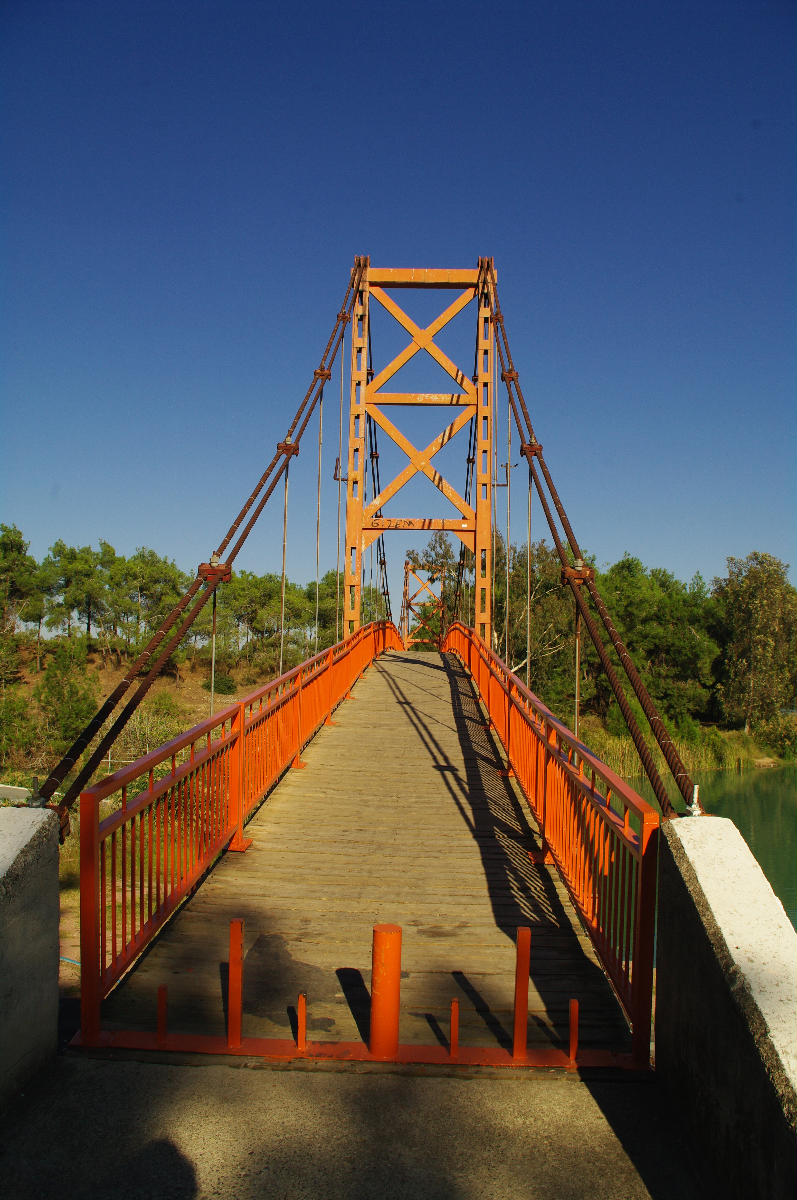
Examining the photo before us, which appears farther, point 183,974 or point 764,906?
point 183,974

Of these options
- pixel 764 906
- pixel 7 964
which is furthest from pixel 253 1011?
pixel 764 906

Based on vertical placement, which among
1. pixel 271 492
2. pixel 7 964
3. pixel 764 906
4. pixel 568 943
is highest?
pixel 271 492

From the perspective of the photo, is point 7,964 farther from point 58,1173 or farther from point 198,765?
point 198,765

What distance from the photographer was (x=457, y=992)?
3994mm

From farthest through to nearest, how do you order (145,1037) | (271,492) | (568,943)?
(271,492) < (568,943) < (145,1037)

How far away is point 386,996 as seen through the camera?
330cm

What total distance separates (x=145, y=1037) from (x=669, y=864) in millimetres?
2222

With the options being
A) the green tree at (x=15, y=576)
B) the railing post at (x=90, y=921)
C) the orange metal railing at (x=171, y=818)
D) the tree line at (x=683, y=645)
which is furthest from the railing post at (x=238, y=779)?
the green tree at (x=15, y=576)

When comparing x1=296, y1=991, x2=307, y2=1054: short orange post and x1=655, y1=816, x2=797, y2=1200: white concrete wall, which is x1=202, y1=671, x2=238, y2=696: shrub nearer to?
x1=296, y1=991, x2=307, y2=1054: short orange post

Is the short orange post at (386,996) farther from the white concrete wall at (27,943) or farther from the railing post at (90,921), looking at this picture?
the white concrete wall at (27,943)

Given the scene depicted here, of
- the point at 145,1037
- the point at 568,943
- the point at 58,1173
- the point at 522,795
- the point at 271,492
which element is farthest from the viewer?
the point at 271,492

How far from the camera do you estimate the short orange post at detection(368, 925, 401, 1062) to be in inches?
130

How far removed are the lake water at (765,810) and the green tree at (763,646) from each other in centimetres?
450

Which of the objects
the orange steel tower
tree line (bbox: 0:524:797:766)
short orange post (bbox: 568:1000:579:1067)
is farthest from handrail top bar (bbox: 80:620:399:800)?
tree line (bbox: 0:524:797:766)
